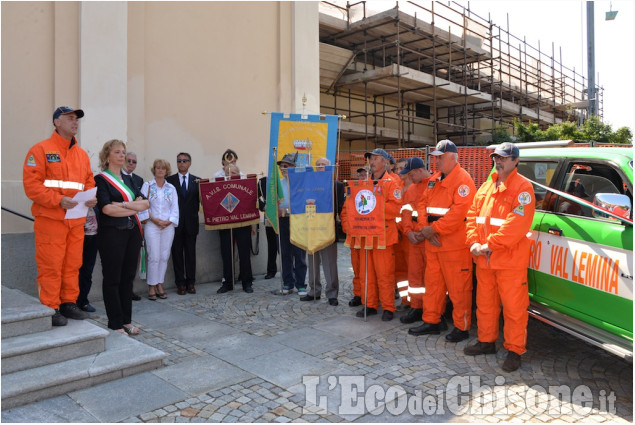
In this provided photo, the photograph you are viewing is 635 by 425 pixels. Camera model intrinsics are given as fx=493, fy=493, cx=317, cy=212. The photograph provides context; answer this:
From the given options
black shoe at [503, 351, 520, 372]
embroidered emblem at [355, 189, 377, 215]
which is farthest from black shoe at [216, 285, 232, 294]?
black shoe at [503, 351, 520, 372]

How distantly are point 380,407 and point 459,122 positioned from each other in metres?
23.6

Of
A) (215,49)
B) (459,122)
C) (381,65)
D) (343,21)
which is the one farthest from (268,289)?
(459,122)

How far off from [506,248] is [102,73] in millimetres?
5969

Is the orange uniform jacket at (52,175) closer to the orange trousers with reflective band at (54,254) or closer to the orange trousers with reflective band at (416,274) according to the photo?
the orange trousers with reflective band at (54,254)

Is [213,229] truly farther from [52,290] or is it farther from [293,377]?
[293,377]

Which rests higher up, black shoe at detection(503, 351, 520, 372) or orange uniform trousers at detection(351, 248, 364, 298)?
orange uniform trousers at detection(351, 248, 364, 298)

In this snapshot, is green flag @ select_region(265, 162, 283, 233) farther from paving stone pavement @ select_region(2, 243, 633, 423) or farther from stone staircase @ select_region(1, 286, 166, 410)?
stone staircase @ select_region(1, 286, 166, 410)

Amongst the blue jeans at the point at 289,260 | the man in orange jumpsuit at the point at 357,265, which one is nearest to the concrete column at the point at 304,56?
the blue jeans at the point at 289,260

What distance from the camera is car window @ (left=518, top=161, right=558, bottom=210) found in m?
4.78

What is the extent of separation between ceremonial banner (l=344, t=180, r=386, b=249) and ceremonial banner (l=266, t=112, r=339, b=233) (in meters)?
1.61

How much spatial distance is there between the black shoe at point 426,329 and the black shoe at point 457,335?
8.5 inches

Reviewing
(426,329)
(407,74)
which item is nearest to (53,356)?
(426,329)

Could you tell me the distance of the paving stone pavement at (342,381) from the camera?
3.57 metres

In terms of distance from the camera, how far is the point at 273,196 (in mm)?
7340
